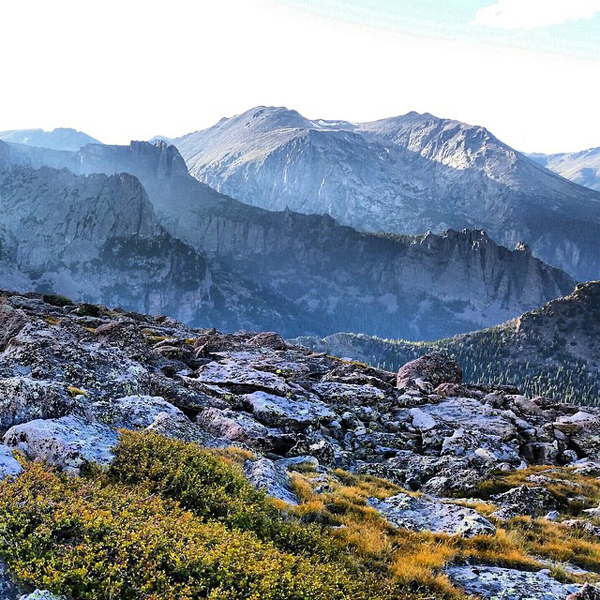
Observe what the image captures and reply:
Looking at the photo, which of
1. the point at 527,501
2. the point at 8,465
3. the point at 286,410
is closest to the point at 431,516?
the point at 527,501

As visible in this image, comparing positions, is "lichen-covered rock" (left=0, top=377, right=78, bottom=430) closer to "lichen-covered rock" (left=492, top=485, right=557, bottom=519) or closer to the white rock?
"lichen-covered rock" (left=492, top=485, right=557, bottom=519)

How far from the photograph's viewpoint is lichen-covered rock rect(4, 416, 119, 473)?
13672 mm

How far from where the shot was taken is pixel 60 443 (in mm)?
14070

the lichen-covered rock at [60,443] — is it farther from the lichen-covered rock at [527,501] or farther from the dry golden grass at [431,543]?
the lichen-covered rock at [527,501]

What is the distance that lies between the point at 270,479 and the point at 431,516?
660 centimetres

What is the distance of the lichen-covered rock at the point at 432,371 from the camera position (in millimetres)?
52312

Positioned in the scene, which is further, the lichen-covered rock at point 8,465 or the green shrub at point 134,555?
the lichen-covered rock at point 8,465

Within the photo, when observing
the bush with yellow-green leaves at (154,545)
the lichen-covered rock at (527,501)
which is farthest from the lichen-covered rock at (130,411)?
the lichen-covered rock at (527,501)

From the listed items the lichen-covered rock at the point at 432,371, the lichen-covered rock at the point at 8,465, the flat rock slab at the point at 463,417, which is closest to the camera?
the lichen-covered rock at the point at 8,465

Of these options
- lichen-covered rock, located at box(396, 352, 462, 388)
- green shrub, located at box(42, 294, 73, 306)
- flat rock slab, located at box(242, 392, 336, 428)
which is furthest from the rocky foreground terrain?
green shrub, located at box(42, 294, 73, 306)

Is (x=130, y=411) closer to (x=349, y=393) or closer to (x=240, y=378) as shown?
(x=240, y=378)

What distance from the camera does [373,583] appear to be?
11.7 metres

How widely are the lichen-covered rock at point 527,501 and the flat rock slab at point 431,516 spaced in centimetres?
307

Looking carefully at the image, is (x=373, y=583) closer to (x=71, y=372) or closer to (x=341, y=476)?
(x=341, y=476)
